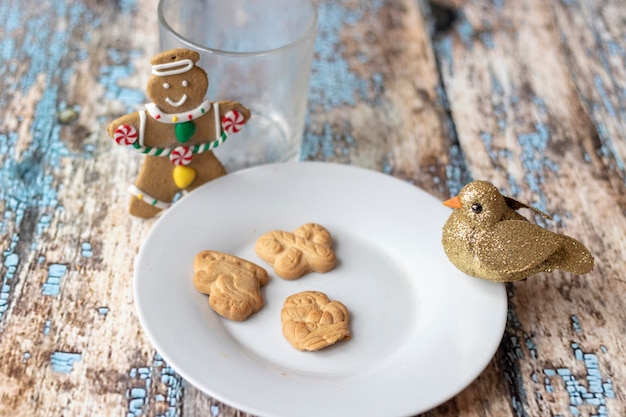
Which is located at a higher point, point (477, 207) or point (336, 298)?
point (477, 207)

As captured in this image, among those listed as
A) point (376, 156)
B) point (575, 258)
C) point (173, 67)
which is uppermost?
point (173, 67)

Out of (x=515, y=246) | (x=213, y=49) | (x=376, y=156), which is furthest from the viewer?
(x=376, y=156)

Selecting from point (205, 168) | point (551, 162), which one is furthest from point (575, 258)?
point (205, 168)

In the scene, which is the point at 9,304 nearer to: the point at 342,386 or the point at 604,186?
the point at 342,386

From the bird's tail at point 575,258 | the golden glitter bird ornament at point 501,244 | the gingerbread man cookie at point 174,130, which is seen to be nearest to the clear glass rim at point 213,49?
the gingerbread man cookie at point 174,130

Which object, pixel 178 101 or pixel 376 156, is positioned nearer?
pixel 178 101

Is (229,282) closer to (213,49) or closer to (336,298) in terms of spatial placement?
(336,298)
